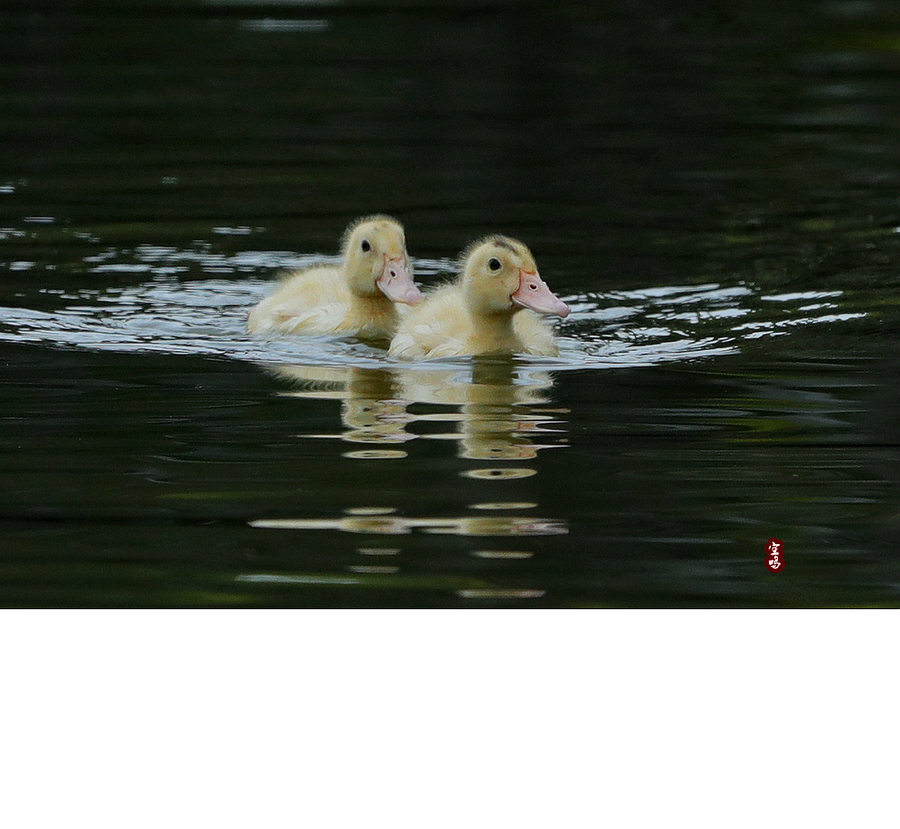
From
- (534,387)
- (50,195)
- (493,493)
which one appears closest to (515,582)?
(493,493)

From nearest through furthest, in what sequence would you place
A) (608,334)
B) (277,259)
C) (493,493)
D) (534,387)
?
(493,493) < (534,387) < (608,334) < (277,259)

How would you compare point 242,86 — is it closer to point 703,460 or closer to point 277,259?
point 277,259

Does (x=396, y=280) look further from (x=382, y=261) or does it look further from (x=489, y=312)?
(x=489, y=312)

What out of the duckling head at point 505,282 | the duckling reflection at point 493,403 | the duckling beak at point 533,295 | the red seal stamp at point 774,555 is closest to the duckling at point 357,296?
the duckling head at point 505,282

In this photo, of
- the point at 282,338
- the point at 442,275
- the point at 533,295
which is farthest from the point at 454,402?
the point at 442,275

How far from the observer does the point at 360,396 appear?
5406 millimetres

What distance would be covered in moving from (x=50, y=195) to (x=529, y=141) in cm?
272

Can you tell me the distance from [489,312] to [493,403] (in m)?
0.77

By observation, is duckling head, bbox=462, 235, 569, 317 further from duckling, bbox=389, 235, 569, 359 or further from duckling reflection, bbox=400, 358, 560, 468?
duckling reflection, bbox=400, 358, 560, 468

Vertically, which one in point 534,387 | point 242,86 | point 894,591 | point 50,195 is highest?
point 242,86

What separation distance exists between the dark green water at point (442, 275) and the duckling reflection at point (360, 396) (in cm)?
2

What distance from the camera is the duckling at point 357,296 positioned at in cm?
625

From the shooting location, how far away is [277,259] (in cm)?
769

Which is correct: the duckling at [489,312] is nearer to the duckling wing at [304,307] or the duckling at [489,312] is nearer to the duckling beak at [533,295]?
the duckling beak at [533,295]
